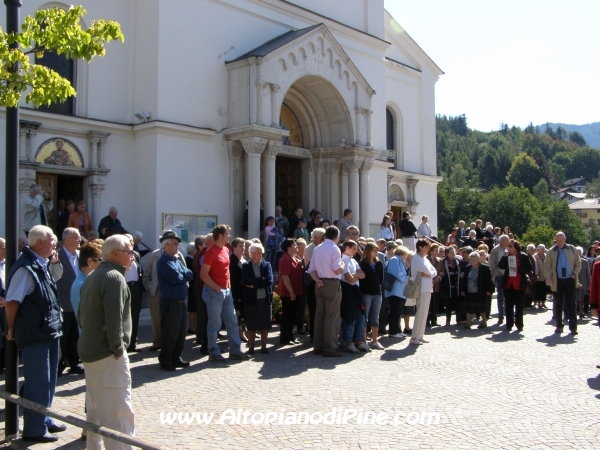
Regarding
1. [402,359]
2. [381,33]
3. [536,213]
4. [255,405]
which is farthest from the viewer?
[536,213]

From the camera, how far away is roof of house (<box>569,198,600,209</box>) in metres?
136

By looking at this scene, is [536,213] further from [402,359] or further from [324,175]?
[402,359]

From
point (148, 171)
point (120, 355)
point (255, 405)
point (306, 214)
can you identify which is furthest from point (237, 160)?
point (120, 355)

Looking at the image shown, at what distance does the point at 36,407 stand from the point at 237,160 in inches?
503

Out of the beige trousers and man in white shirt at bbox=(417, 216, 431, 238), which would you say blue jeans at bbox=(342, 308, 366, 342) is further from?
man in white shirt at bbox=(417, 216, 431, 238)

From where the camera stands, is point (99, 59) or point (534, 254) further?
point (534, 254)

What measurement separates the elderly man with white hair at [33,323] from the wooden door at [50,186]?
9.51 meters

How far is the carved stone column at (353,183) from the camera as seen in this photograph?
787 inches

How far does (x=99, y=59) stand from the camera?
15875 mm

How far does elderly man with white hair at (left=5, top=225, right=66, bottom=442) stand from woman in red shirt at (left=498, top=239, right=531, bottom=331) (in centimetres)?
1001

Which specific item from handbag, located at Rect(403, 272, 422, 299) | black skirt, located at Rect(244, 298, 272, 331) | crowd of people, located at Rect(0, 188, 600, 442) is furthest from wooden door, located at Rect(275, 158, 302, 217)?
black skirt, located at Rect(244, 298, 272, 331)

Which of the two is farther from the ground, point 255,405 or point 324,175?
point 324,175

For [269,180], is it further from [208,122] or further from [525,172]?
[525,172]

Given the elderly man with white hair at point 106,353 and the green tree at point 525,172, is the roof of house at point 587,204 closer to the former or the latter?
the green tree at point 525,172
